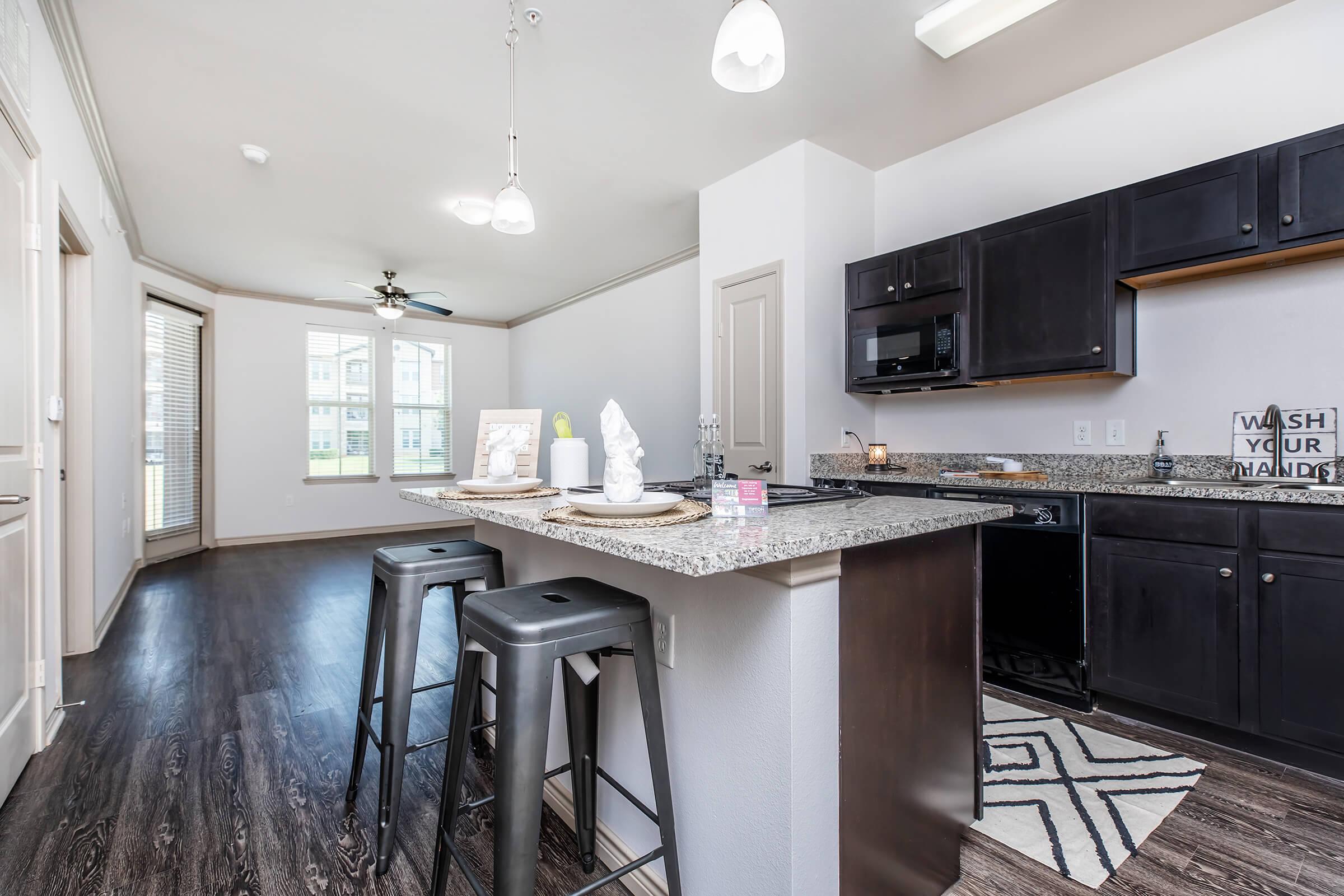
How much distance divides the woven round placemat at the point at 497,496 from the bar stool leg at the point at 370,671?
0.31m

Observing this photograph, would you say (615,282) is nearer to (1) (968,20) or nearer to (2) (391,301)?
(2) (391,301)

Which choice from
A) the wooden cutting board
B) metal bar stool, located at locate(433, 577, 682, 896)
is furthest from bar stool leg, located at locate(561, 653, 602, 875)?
the wooden cutting board

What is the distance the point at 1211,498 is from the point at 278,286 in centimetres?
737

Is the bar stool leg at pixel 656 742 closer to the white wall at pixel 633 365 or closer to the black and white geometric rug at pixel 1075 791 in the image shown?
the black and white geometric rug at pixel 1075 791

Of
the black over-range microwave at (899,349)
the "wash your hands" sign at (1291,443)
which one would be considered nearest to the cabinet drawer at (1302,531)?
the "wash your hands" sign at (1291,443)

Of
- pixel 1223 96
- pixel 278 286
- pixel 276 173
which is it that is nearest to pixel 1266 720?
pixel 1223 96

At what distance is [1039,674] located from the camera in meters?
2.48

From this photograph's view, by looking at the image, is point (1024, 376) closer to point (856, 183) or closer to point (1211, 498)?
point (1211, 498)

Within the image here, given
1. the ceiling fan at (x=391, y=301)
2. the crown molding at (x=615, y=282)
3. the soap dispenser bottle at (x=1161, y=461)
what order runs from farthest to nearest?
the ceiling fan at (x=391, y=301) → the crown molding at (x=615, y=282) → the soap dispenser bottle at (x=1161, y=461)

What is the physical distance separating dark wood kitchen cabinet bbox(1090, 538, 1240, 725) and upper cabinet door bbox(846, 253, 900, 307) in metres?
1.61

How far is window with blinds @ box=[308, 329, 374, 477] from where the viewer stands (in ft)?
22.2

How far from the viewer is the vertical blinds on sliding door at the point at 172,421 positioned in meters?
5.34

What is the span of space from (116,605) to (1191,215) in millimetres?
6081

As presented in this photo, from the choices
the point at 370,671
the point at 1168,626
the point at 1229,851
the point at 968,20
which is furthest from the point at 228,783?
the point at 968,20
